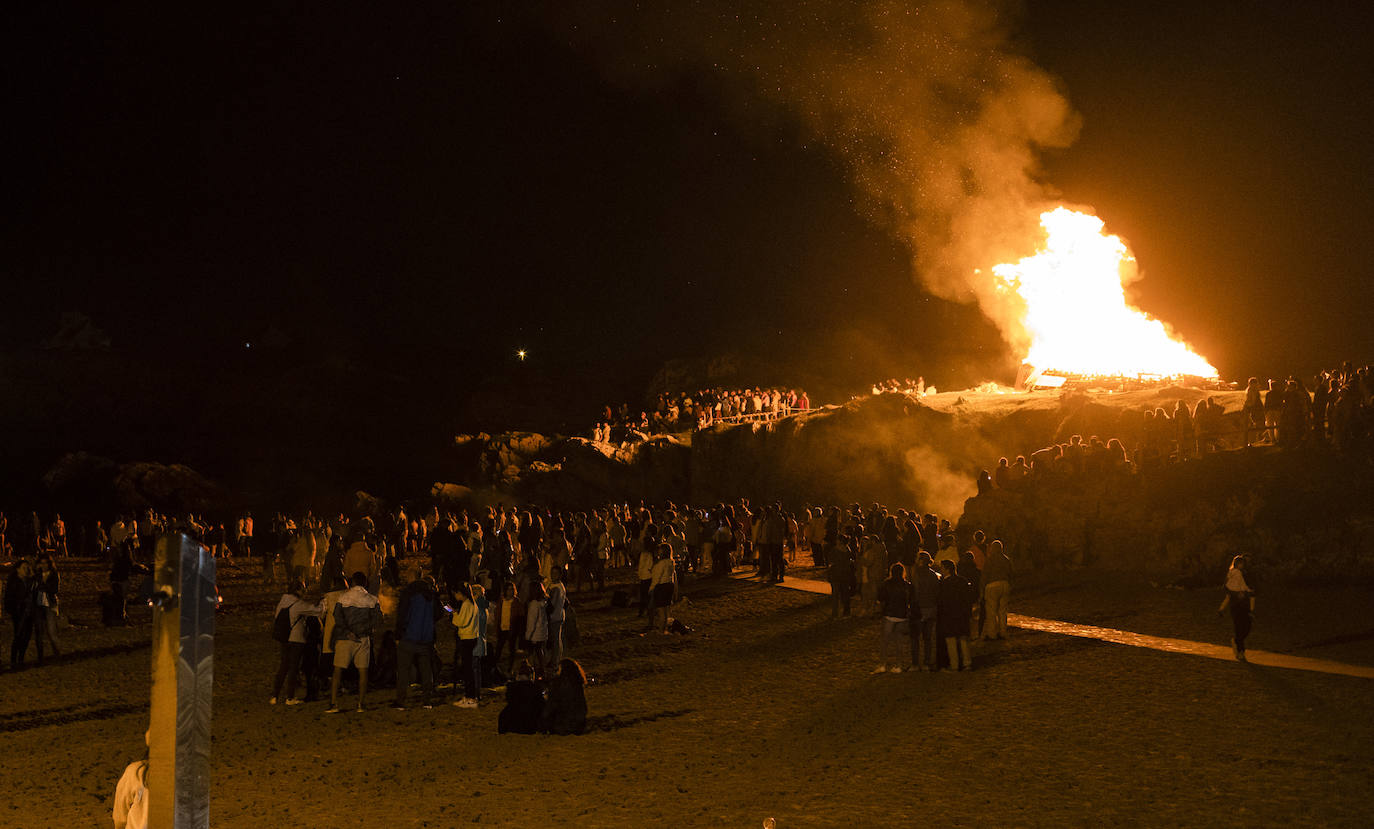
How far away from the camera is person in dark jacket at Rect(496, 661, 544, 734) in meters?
11.6

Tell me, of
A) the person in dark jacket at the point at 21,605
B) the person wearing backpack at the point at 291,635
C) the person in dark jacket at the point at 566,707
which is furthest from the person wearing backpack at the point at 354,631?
the person in dark jacket at the point at 21,605

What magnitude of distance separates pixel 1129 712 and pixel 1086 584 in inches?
402

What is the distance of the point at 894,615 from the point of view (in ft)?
46.4

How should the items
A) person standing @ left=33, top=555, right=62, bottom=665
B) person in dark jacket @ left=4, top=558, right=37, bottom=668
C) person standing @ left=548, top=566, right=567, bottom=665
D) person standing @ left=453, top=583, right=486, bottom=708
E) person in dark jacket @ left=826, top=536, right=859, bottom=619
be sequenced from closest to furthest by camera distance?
person standing @ left=453, top=583, right=486, bottom=708 → person standing @ left=548, top=566, right=567, bottom=665 → person in dark jacket @ left=4, top=558, right=37, bottom=668 → person standing @ left=33, top=555, right=62, bottom=665 → person in dark jacket @ left=826, top=536, right=859, bottom=619

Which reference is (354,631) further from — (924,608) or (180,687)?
Result: (180,687)

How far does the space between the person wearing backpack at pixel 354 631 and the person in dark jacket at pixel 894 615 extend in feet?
22.5

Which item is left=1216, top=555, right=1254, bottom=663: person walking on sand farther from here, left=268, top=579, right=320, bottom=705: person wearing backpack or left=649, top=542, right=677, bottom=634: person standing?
left=268, top=579, right=320, bottom=705: person wearing backpack

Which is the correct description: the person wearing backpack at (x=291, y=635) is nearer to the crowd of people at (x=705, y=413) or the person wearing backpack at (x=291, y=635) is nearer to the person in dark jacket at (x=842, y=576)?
the person in dark jacket at (x=842, y=576)

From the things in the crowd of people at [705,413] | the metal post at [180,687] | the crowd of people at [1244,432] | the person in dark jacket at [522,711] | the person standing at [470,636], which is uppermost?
the crowd of people at [705,413]

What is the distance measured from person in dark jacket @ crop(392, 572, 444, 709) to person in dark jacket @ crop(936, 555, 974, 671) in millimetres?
6664

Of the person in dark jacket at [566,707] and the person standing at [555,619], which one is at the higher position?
the person standing at [555,619]

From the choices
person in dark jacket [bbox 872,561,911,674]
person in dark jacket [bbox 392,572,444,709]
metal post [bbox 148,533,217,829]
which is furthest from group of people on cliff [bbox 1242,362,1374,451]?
metal post [bbox 148,533,217,829]

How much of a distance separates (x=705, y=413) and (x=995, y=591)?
96.2 feet

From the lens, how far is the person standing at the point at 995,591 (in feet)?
52.1
